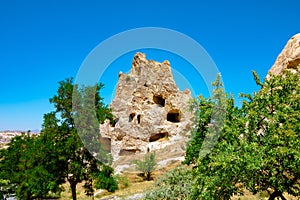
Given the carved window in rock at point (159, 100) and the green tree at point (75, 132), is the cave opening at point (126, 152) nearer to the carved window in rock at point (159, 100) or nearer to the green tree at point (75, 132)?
the carved window in rock at point (159, 100)

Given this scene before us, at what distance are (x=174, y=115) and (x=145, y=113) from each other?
568 centimetres

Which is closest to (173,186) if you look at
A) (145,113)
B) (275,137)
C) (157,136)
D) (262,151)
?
(262,151)

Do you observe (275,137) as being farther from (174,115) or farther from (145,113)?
(174,115)

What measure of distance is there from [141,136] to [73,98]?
104 feet

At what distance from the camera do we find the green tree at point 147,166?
34.4 metres

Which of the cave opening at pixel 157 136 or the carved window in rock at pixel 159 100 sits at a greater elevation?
the carved window in rock at pixel 159 100

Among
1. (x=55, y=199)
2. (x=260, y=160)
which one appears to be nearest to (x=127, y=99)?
(x=55, y=199)

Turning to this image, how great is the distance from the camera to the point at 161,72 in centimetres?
5206

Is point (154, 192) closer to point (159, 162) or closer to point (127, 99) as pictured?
point (159, 162)

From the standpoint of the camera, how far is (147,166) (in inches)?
1353

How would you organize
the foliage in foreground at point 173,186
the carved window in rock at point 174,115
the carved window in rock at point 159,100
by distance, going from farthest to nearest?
the carved window in rock at point 159,100, the carved window in rock at point 174,115, the foliage in foreground at point 173,186

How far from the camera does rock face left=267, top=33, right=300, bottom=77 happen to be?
97.2 ft

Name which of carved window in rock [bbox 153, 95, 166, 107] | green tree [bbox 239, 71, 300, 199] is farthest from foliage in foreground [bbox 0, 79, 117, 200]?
carved window in rock [bbox 153, 95, 166, 107]

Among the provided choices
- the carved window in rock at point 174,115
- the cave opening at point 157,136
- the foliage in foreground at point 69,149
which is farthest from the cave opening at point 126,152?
the foliage in foreground at point 69,149
